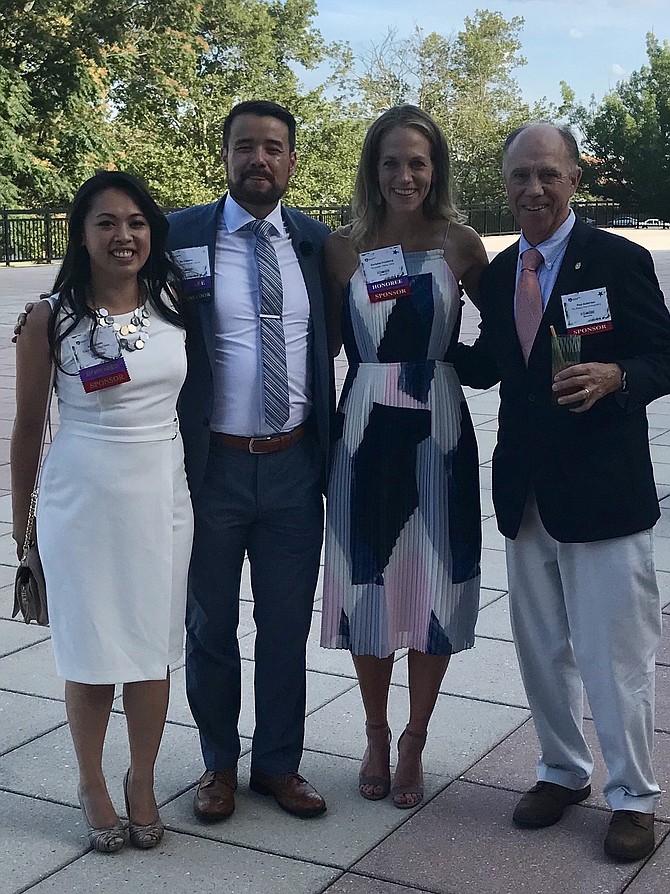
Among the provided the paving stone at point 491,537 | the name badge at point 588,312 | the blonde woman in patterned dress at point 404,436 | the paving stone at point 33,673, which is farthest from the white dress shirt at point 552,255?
the paving stone at point 491,537

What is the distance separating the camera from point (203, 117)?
39.7 meters

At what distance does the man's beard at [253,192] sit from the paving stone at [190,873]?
1.84 m

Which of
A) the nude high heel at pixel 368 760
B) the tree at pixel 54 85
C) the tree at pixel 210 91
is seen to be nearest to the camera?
the nude high heel at pixel 368 760

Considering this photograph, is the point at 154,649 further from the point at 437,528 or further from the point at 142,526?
the point at 437,528

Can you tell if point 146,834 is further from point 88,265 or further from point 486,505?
point 486,505

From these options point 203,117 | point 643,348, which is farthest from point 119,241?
point 203,117

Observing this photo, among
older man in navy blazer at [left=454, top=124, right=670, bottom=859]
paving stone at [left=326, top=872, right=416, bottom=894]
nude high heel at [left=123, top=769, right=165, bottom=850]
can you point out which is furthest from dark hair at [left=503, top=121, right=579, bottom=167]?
nude high heel at [left=123, top=769, right=165, bottom=850]

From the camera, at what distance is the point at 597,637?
3268mm

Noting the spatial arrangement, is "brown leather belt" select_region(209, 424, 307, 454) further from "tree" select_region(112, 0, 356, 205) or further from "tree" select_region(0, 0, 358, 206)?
"tree" select_region(112, 0, 356, 205)

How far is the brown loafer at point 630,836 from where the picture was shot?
10.6 feet

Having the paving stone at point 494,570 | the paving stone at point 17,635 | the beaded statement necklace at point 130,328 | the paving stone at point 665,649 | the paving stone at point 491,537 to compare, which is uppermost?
the beaded statement necklace at point 130,328

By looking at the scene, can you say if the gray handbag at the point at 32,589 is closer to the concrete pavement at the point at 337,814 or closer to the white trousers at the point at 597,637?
the concrete pavement at the point at 337,814

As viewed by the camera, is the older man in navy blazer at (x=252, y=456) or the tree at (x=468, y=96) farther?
the tree at (x=468, y=96)

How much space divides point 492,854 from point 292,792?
63cm
